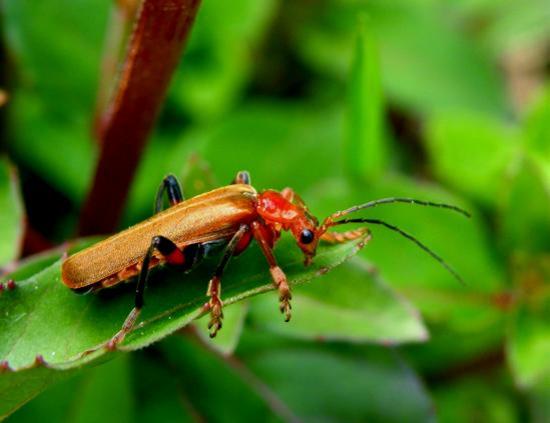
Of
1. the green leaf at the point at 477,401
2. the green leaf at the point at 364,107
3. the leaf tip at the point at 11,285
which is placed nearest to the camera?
the leaf tip at the point at 11,285

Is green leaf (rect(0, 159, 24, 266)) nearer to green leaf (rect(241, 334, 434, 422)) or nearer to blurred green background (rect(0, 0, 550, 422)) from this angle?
blurred green background (rect(0, 0, 550, 422))

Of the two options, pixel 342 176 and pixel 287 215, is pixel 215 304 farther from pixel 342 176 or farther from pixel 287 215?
pixel 342 176

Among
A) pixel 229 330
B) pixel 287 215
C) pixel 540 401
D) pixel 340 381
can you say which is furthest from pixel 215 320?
pixel 540 401

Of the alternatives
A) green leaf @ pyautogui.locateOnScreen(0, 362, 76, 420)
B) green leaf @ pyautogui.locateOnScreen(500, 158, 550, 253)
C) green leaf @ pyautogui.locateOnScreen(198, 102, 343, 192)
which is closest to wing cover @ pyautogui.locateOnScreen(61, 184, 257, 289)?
green leaf @ pyautogui.locateOnScreen(0, 362, 76, 420)

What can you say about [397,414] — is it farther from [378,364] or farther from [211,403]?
[211,403]

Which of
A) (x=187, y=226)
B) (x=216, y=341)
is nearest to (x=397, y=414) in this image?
(x=216, y=341)

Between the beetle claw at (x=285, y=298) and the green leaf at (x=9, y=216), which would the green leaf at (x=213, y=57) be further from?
the beetle claw at (x=285, y=298)

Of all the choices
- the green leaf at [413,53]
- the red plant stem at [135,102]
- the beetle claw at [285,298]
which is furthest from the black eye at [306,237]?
the green leaf at [413,53]
